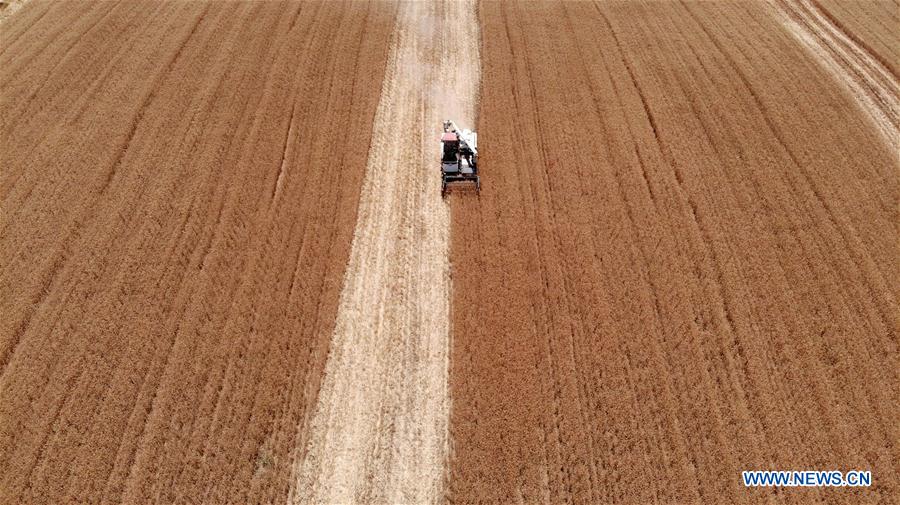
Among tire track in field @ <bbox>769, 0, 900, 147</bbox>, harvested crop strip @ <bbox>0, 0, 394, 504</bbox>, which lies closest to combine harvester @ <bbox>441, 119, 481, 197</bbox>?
harvested crop strip @ <bbox>0, 0, 394, 504</bbox>

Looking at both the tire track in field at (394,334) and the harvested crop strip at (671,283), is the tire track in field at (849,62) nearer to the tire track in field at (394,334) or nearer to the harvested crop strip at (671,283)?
the harvested crop strip at (671,283)

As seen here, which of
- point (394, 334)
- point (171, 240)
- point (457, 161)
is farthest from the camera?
point (457, 161)

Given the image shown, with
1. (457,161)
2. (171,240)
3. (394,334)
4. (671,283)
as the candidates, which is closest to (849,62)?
(671,283)

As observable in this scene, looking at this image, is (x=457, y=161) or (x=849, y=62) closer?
(x=457, y=161)

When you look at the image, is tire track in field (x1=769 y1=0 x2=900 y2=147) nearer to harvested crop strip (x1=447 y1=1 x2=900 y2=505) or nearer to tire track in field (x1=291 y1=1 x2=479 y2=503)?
harvested crop strip (x1=447 y1=1 x2=900 y2=505)

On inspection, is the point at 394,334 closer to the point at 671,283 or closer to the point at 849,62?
the point at 671,283
